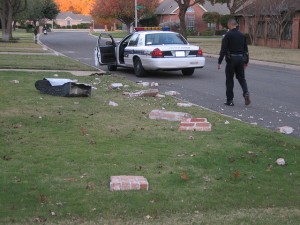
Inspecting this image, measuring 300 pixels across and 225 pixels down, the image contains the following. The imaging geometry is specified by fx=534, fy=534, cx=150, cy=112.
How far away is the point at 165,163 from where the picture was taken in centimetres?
643

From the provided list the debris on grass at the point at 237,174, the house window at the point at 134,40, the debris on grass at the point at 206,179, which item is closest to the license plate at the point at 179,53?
the house window at the point at 134,40

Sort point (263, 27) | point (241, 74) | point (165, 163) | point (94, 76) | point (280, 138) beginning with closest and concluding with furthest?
point (165, 163)
point (280, 138)
point (241, 74)
point (94, 76)
point (263, 27)

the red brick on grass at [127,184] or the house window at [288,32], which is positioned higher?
the house window at [288,32]

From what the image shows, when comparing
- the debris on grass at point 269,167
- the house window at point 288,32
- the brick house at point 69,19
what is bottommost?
the debris on grass at point 269,167

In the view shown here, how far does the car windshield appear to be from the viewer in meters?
18.0

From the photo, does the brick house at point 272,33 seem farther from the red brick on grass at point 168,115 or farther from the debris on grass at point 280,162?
the debris on grass at point 280,162

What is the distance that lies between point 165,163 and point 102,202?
60.6 inches

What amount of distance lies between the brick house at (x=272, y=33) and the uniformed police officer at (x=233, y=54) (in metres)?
30.5

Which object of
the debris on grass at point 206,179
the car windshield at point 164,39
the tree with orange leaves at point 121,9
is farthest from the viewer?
the tree with orange leaves at point 121,9

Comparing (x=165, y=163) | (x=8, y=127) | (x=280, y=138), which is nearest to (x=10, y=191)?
(x=165, y=163)

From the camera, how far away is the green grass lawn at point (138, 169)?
4.81 meters

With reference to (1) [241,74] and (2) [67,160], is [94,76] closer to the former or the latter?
(1) [241,74]

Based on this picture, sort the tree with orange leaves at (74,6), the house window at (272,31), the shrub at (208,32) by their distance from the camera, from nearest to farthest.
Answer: the house window at (272,31), the shrub at (208,32), the tree with orange leaves at (74,6)

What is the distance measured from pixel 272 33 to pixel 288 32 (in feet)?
7.02
